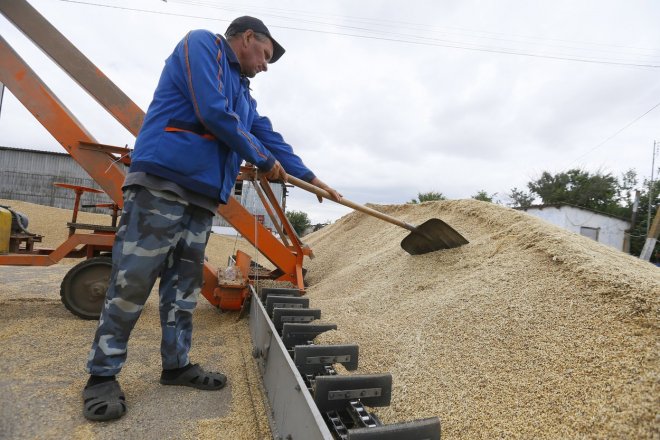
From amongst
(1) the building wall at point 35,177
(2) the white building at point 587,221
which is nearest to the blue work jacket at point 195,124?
(2) the white building at point 587,221

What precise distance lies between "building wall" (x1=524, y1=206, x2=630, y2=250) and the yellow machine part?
18.5 meters

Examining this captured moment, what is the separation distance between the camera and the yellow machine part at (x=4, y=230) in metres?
3.38

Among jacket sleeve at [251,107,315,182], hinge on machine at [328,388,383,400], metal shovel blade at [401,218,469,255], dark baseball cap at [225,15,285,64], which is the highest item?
dark baseball cap at [225,15,285,64]

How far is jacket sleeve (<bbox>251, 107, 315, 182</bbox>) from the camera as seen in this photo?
103 inches

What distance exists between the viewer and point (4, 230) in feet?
11.1

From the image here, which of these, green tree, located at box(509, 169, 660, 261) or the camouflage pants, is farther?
green tree, located at box(509, 169, 660, 261)

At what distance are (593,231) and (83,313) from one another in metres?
22.6

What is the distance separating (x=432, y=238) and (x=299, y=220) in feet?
63.9

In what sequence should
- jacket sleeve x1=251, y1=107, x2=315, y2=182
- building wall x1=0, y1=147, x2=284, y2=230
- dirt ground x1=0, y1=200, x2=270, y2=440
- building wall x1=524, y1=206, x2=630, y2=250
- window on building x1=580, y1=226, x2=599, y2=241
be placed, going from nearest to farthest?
dirt ground x1=0, y1=200, x2=270, y2=440, jacket sleeve x1=251, y1=107, x2=315, y2=182, building wall x1=524, y1=206, x2=630, y2=250, window on building x1=580, y1=226, x2=599, y2=241, building wall x1=0, y1=147, x2=284, y2=230

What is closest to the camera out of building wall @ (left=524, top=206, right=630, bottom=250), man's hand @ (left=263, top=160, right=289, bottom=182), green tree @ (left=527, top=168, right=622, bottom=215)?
man's hand @ (left=263, top=160, right=289, bottom=182)

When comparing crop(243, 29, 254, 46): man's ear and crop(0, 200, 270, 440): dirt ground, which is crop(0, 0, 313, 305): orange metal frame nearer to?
crop(0, 200, 270, 440): dirt ground

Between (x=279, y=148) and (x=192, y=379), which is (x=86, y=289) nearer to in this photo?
(x=192, y=379)

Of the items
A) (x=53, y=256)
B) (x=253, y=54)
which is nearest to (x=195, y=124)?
(x=253, y=54)

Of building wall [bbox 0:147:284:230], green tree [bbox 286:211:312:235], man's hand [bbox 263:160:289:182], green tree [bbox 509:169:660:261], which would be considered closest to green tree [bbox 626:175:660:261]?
green tree [bbox 509:169:660:261]
